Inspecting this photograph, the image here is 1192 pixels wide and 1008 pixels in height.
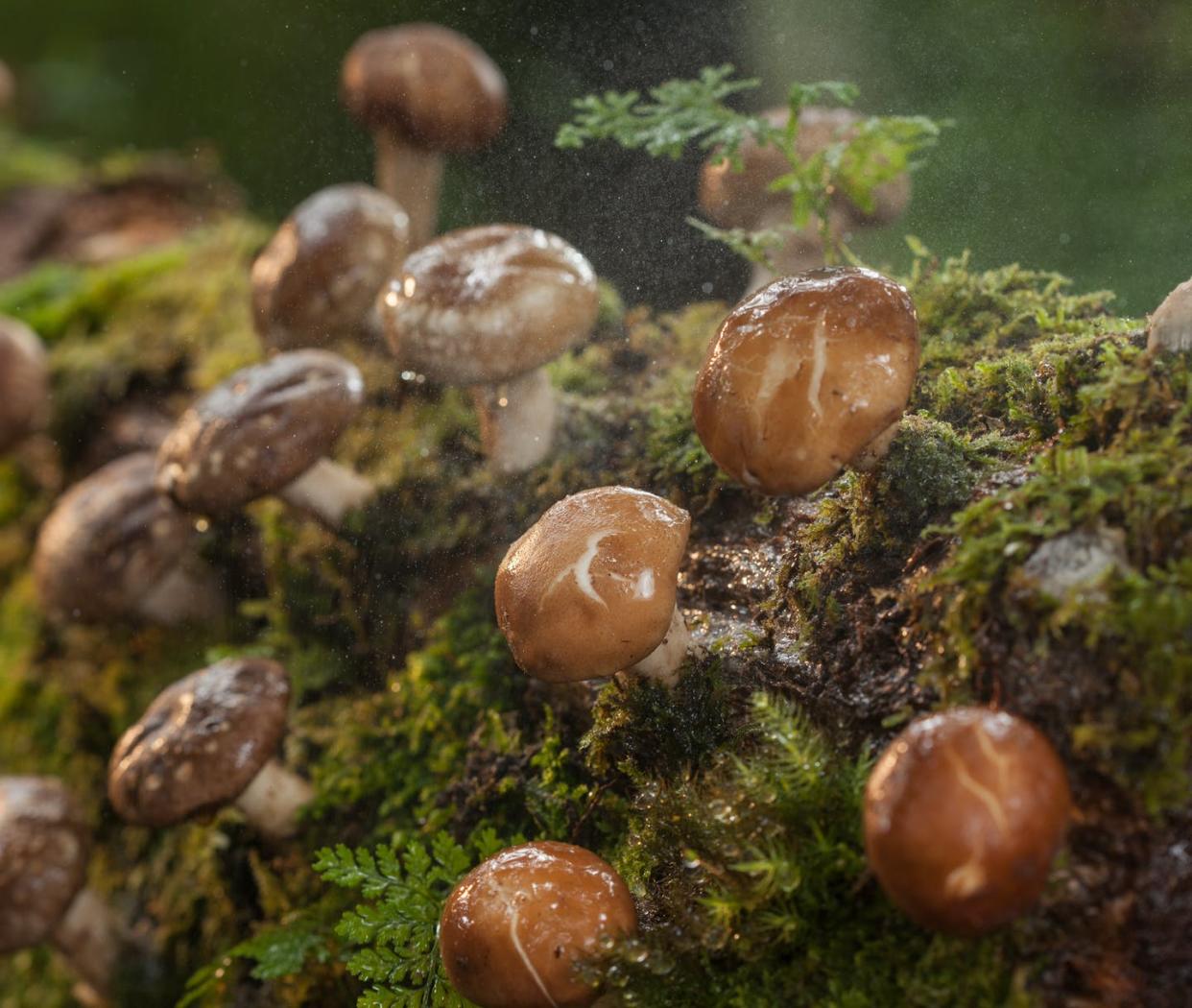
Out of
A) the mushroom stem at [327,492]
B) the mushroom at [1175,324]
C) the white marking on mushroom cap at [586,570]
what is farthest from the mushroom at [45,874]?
the mushroom at [1175,324]

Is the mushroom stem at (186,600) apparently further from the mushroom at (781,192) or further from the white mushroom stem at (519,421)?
the mushroom at (781,192)

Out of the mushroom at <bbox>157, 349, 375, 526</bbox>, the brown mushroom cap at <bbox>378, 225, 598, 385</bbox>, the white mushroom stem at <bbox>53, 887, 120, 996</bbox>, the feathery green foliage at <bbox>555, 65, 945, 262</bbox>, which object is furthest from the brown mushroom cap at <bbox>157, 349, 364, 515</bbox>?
the white mushroom stem at <bbox>53, 887, 120, 996</bbox>


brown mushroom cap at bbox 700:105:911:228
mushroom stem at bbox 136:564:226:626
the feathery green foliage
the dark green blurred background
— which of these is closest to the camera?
the dark green blurred background

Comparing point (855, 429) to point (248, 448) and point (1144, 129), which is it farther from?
point (248, 448)

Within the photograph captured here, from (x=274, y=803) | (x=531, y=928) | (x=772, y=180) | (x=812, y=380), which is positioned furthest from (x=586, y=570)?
(x=772, y=180)

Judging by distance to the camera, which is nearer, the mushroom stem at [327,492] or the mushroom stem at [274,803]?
the mushroom stem at [274,803]

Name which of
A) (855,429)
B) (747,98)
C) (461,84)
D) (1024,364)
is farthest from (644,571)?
(461,84)

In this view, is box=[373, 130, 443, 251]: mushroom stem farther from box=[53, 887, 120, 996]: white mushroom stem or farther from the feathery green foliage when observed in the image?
box=[53, 887, 120, 996]: white mushroom stem
